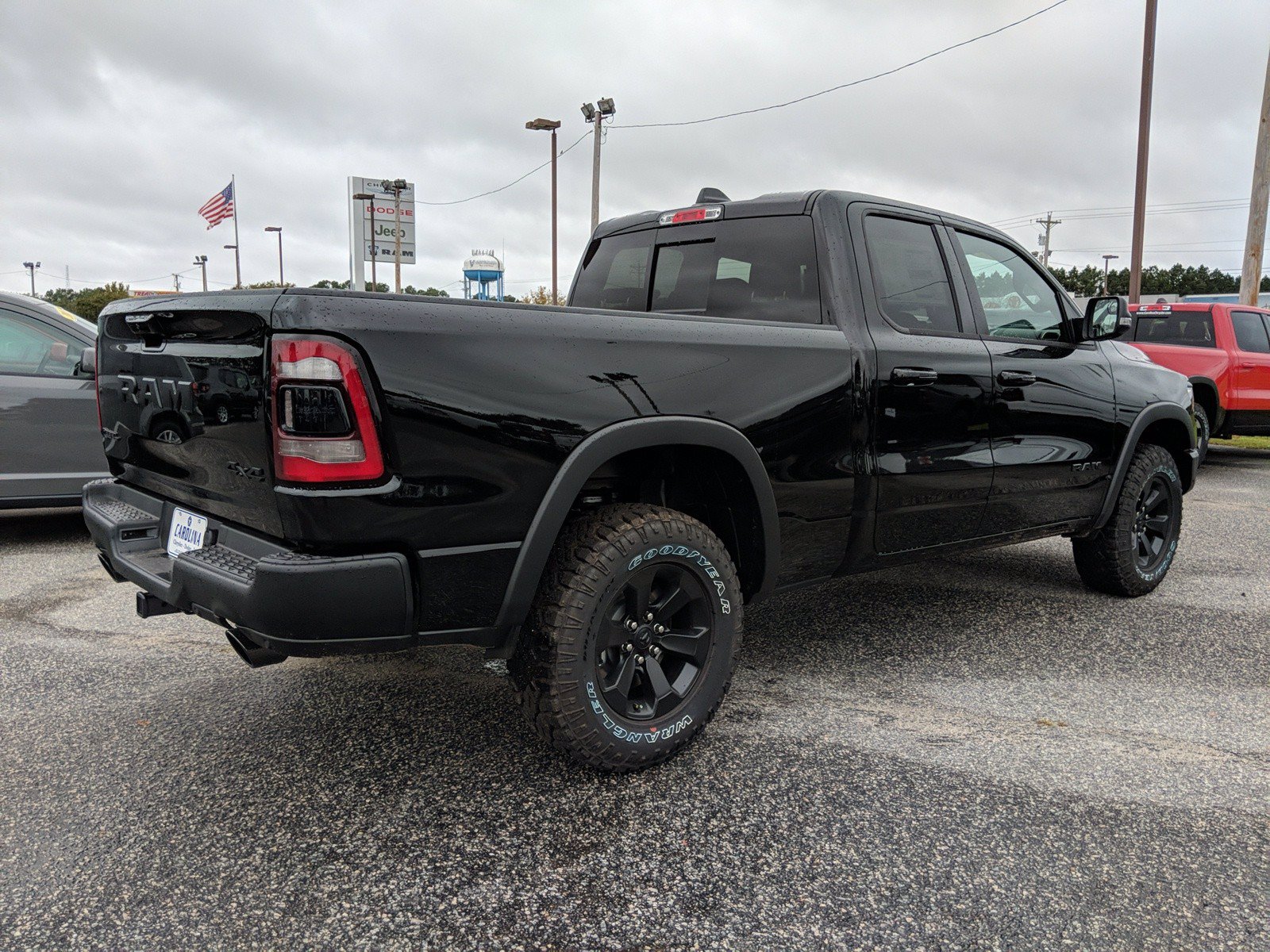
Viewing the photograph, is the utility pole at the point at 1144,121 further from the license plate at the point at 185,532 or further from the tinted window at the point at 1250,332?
the license plate at the point at 185,532

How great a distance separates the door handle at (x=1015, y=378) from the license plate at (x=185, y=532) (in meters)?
2.97

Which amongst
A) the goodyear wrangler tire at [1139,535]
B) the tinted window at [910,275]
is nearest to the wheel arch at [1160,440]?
the goodyear wrangler tire at [1139,535]

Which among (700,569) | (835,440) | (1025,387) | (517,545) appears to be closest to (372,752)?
(517,545)

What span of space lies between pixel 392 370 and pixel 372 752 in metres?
1.33

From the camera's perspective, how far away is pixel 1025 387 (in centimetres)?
383

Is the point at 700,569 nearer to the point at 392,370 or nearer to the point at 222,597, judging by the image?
the point at 392,370

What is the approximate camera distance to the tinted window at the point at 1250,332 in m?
9.86

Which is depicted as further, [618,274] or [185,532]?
[618,274]

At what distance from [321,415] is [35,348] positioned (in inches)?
181

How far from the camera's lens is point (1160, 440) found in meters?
4.86

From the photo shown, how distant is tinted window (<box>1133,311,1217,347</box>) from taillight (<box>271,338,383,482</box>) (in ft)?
32.2

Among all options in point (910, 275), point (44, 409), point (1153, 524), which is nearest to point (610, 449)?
point (910, 275)

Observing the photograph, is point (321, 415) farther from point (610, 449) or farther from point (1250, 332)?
point (1250, 332)

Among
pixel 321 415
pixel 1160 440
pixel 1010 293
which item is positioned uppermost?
pixel 1010 293
